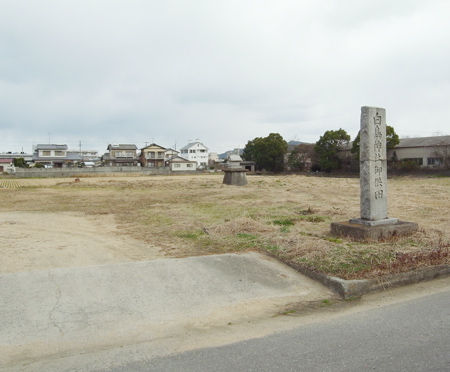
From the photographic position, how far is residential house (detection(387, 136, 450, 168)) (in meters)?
36.6

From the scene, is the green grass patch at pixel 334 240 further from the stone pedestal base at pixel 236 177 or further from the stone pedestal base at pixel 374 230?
the stone pedestal base at pixel 236 177

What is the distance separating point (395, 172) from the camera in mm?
38094

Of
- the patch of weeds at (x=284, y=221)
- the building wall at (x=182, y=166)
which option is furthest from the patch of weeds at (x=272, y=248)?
the building wall at (x=182, y=166)

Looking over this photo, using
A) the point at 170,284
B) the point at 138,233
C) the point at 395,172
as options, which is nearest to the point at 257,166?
the point at 395,172

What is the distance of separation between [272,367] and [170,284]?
6.88 ft

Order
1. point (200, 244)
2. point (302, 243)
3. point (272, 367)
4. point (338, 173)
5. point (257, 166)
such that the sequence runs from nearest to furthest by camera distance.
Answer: point (272, 367) < point (302, 243) < point (200, 244) < point (338, 173) < point (257, 166)

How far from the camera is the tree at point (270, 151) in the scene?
162ft

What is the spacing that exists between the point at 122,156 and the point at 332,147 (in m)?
43.5

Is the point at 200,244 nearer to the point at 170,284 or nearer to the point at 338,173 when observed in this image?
the point at 170,284

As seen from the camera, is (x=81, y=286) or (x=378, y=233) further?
(x=378, y=233)

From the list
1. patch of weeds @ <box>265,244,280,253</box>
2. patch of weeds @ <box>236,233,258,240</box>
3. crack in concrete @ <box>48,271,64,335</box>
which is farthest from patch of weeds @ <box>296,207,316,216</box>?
crack in concrete @ <box>48,271,64,335</box>

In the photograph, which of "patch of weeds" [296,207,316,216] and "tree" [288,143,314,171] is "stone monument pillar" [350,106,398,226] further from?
Answer: "tree" [288,143,314,171]

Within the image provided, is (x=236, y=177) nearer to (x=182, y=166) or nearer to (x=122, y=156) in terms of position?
(x=182, y=166)

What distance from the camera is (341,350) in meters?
2.83
